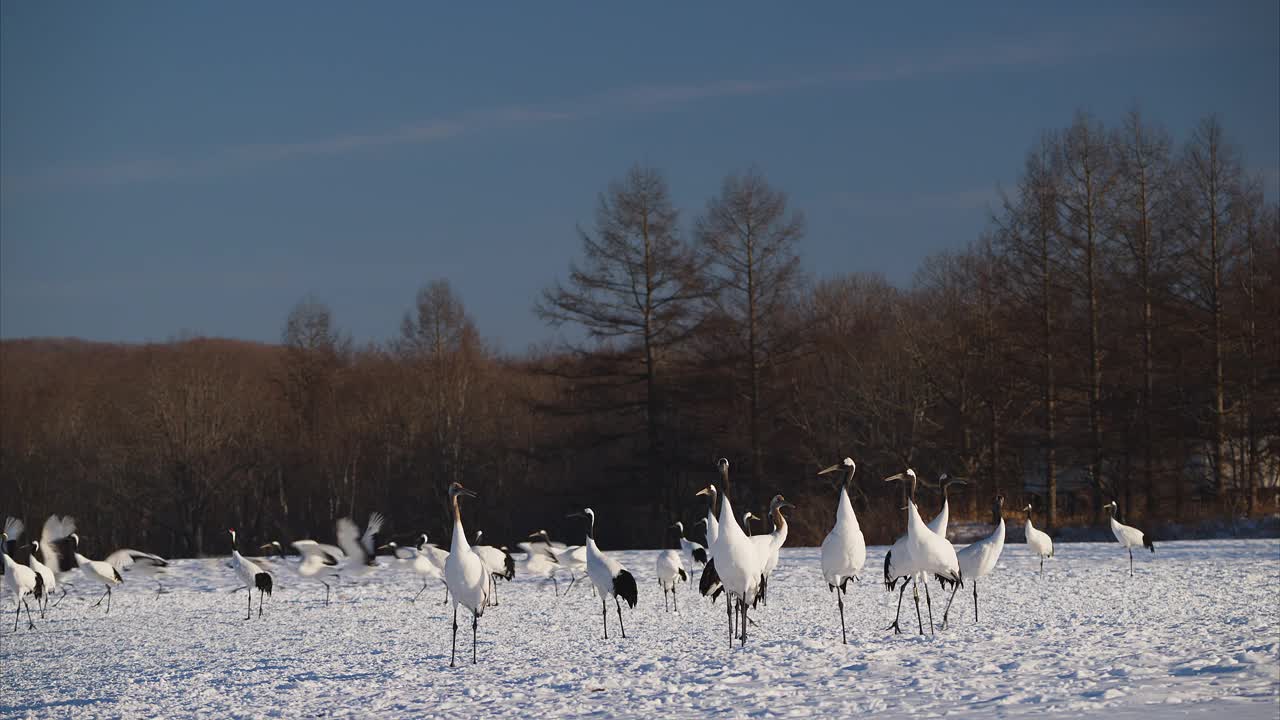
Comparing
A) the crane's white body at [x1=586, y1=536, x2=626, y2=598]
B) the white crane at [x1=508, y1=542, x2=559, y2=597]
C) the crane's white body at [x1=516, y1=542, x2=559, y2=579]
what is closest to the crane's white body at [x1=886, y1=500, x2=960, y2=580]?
the crane's white body at [x1=586, y1=536, x2=626, y2=598]

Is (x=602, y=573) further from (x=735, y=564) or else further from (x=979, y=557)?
(x=979, y=557)

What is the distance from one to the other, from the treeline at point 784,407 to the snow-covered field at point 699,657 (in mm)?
15393

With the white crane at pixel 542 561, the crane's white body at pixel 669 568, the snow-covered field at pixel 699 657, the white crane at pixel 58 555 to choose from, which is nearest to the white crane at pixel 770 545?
the snow-covered field at pixel 699 657

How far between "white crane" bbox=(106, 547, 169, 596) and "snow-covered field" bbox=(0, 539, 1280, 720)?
9.77ft

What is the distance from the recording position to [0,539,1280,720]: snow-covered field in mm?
8664

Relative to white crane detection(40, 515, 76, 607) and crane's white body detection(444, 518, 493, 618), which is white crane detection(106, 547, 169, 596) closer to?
white crane detection(40, 515, 76, 607)

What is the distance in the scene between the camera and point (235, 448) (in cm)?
4928

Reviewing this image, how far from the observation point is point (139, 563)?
2345 centimetres

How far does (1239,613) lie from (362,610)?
11917mm

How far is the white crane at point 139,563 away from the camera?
2203cm

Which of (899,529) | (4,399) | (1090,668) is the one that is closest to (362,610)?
(1090,668)

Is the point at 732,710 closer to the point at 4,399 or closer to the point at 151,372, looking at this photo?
the point at 151,372

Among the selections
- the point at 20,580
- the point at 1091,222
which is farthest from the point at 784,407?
the point at 20,580

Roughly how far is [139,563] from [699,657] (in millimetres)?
16291
